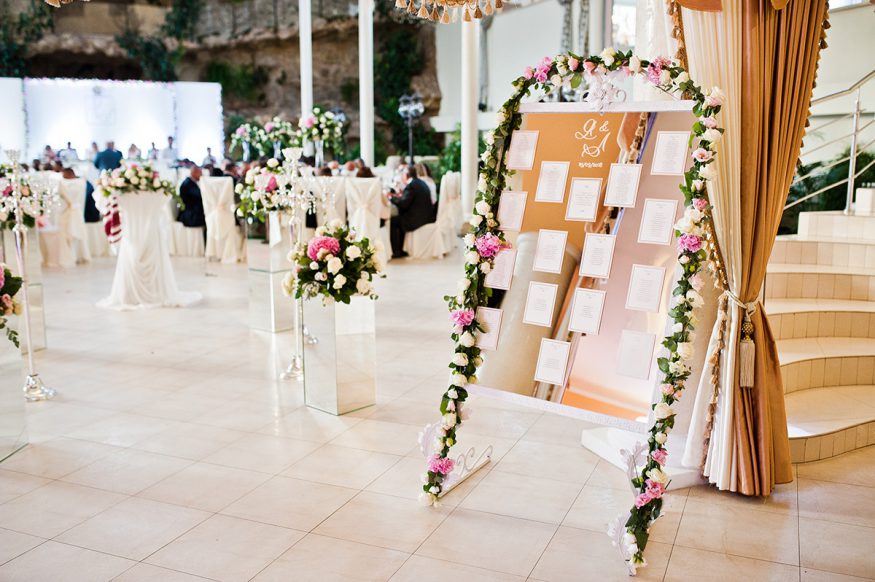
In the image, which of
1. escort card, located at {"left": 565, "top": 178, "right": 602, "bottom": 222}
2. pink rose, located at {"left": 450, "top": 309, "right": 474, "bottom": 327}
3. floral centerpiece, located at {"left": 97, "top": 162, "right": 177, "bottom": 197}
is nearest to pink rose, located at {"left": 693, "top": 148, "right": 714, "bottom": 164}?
escort card, located at {"left": 565, "top": 178, "right": 602, "bottom": 222}

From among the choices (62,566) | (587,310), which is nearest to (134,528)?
(62,566)

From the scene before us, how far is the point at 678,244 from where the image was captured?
3387 millimetres

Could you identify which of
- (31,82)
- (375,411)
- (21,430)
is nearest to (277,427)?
(375,411)

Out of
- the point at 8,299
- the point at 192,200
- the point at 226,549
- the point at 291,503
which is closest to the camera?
the point at 226,549

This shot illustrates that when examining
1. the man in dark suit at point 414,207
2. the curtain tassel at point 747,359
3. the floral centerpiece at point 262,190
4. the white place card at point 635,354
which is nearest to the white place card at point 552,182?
the white place card at point 635,354

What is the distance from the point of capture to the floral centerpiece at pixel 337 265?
16.3 feet

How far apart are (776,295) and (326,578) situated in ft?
13.2

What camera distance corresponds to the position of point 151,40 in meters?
21.8

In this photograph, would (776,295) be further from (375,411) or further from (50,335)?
(50,335)

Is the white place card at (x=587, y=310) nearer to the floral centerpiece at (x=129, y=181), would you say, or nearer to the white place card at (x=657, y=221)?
the white place card at (x=657, y=221)

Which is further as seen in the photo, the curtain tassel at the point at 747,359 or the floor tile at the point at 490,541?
the curtain tassel at the point at 747,359

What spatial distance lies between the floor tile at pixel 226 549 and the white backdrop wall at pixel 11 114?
18.8 meters

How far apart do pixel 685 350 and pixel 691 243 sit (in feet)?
1.40

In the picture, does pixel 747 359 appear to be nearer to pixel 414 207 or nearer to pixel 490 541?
pixel 490 541
